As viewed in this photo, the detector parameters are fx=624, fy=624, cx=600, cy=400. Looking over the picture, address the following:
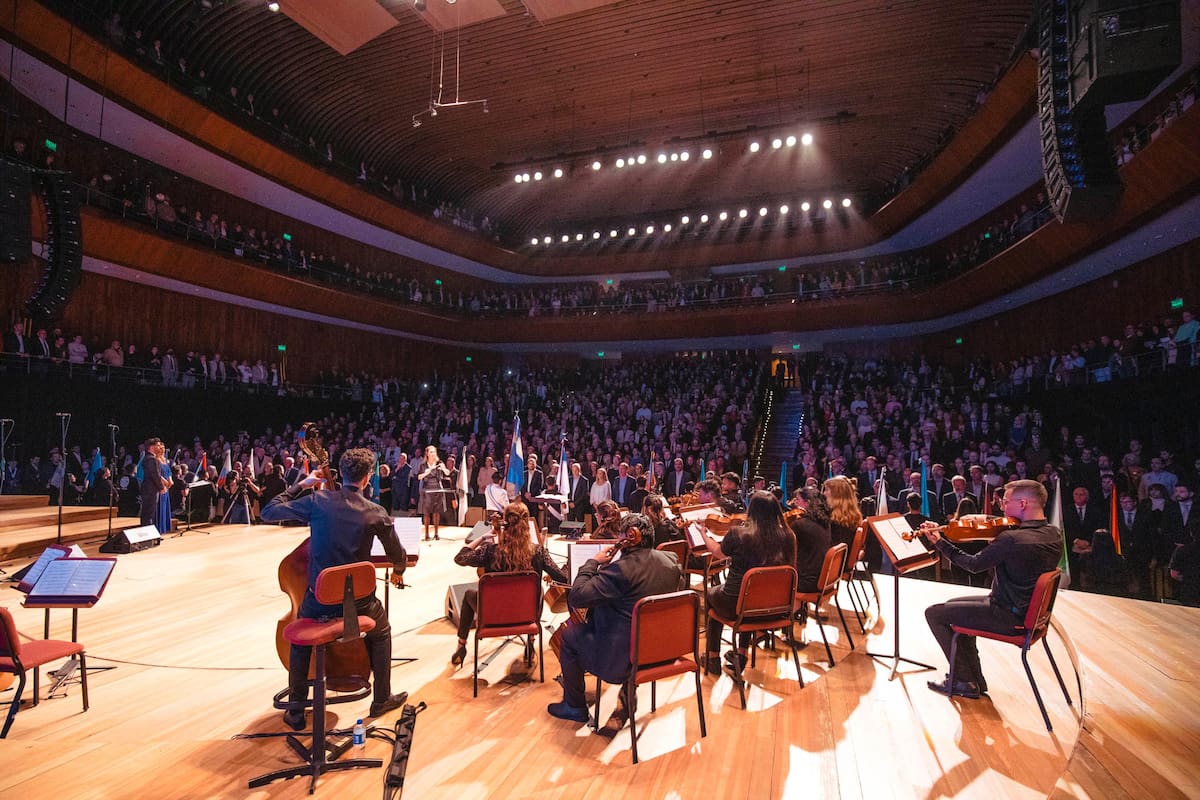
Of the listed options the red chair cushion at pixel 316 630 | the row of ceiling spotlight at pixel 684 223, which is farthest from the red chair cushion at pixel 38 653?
the row of ceiling spotlight at pixel 684 223

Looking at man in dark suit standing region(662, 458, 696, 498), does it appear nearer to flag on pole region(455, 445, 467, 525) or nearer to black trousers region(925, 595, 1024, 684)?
flag on pole region(455, 445, 467, 525)

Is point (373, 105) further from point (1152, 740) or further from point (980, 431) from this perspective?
point (1152, 740)

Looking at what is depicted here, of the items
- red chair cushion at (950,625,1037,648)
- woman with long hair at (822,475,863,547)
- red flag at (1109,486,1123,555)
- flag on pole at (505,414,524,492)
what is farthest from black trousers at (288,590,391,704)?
red flag at (1109,486,1123,555)

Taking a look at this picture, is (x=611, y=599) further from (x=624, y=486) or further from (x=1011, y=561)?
(x=624, y=486)

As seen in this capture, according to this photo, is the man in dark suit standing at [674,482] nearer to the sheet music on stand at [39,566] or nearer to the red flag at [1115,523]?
the red flag at [1115,523]

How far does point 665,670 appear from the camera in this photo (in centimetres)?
320

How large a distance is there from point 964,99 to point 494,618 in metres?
13.5

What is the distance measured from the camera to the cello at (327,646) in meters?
3.36

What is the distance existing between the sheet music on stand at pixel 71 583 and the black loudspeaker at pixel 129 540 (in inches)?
185

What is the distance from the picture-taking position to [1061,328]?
13602 millimetres

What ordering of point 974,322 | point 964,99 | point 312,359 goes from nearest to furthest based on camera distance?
1. point 964,99
2. point 974,322
3. point 312,359

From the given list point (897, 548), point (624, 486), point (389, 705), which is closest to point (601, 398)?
point (624, 486)

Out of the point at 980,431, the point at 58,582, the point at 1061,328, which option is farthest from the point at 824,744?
the point at 1061,328

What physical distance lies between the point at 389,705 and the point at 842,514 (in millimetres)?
3634
